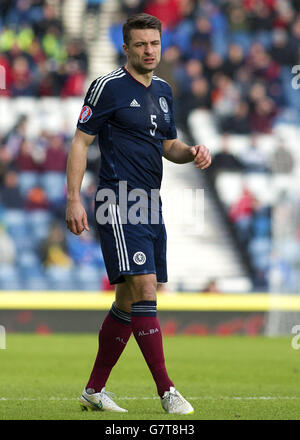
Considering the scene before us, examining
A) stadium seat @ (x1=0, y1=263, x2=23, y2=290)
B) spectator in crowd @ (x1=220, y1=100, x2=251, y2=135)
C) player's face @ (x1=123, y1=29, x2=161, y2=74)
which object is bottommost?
stadium seat @ (x1=0, y1=263, x2=23, y2=290)

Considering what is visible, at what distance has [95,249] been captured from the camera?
51.9 feet

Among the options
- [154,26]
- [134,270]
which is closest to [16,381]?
[134,270]

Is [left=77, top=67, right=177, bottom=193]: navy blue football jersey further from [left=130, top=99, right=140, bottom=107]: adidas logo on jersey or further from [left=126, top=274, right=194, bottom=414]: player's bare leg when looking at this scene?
[left=126, top=274, right=194, bottom=414]: player's bare leg

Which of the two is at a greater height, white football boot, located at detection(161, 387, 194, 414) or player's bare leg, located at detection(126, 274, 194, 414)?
player's bare leg, located at detection(126, 274, 194, 414)

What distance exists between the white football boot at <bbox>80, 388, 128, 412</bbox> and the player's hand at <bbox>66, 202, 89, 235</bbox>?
1.03 m

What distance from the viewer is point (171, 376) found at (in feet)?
27.4

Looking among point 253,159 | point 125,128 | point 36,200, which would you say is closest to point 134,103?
point 125,128

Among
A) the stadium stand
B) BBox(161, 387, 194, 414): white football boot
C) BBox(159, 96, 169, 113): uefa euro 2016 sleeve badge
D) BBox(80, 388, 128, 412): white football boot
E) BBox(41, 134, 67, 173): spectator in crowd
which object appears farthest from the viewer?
BBox(41, 134, 67, 173): spectator in crowd

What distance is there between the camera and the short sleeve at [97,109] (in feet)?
18.7

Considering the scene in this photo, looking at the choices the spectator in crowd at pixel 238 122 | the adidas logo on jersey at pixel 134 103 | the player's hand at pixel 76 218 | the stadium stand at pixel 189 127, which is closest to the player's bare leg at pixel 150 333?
the player's hand at pixel 76 218

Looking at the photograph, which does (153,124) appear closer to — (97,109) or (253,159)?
(97,109)

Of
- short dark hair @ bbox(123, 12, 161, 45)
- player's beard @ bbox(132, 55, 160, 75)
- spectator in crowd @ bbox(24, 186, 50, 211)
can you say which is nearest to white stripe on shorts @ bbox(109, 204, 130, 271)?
player's beard @ bbox(132, 55, 160, 75)

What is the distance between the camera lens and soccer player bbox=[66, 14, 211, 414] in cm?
554

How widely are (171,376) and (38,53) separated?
11271 millimetres
